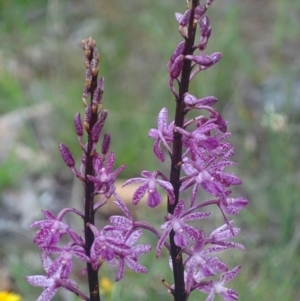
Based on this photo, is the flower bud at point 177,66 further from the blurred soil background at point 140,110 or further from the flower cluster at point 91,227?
the blurred soil background at point 140,110

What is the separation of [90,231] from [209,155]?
254 millimetres

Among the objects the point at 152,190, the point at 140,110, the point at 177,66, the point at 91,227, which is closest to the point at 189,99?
the point at 177,66

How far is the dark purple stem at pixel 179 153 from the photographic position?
1.14 meters

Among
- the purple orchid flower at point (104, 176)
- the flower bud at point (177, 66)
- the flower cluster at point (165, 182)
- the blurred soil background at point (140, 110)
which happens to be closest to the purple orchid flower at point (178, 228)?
the flower cluster at point (165, 182)

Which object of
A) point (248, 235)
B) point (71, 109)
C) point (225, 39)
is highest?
point (225, 39)

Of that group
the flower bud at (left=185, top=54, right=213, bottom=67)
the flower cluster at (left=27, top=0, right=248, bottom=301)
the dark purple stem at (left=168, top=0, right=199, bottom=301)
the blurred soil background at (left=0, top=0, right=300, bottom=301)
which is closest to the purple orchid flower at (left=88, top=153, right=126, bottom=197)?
the flower cluster at (left=27, top=0, right=248, bottom=301)

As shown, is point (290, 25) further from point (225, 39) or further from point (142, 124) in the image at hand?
point (142, 124)

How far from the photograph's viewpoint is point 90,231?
3.85ft

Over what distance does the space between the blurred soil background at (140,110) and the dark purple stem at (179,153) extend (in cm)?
110

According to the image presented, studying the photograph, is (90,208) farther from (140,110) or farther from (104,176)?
(140,110)

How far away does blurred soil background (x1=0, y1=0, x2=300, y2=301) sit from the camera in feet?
9.42

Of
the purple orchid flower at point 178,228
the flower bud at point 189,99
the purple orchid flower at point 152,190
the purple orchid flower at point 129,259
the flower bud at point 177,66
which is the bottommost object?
the purple orchid flower at point 129,259

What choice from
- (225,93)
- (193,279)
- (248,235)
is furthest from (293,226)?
(193,279)

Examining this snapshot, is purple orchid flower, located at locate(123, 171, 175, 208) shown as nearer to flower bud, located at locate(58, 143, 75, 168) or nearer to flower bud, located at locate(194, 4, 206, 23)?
flower bud, located at locate(58, 143, 75, 168)
